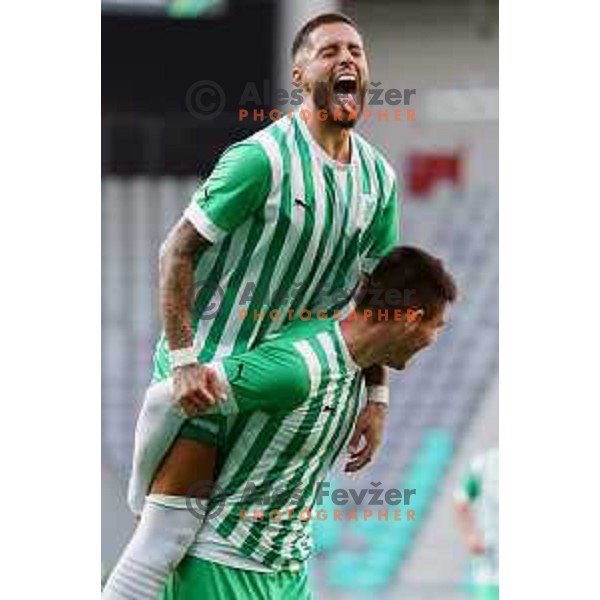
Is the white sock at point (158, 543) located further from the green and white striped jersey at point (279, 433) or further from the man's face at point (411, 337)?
the man's face at point (411, 337)

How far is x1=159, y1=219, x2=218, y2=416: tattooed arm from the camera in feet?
10.6

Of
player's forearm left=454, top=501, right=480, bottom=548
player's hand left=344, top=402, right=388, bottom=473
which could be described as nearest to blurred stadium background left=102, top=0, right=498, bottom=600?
player's hand left=344, top=402, right=388, bottom=473

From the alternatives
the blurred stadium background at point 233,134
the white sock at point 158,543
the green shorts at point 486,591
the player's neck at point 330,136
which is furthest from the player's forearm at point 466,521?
the player's neck at point 330,136

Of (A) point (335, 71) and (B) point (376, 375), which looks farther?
(B) point (376, 375)

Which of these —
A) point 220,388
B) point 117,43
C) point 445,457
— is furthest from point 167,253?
point 445,457

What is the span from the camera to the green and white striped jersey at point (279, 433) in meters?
3.26

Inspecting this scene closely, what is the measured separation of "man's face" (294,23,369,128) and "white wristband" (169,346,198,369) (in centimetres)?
44

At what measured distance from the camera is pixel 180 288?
10.6 feet

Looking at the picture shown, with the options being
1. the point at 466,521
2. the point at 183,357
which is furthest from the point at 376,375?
the point at 466,521

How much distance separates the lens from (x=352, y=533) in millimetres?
3713

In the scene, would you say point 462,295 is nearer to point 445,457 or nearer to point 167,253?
point 167,253

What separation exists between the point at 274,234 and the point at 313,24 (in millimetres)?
357

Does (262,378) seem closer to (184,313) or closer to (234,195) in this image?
(184,313)
